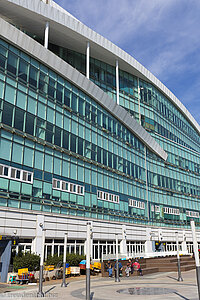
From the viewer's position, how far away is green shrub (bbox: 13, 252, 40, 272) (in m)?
25.4

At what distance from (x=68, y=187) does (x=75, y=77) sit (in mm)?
14122

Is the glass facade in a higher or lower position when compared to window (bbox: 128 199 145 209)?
higher

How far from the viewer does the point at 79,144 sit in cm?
3834

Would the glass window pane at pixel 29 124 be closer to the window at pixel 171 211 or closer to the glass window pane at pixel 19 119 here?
the glass window pane at pixel 19 119

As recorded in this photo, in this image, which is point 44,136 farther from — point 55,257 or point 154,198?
point 154,198

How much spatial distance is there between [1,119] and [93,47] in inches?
860

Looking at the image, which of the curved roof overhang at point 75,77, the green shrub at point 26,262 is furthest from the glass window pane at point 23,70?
the green shrub at point 26,262

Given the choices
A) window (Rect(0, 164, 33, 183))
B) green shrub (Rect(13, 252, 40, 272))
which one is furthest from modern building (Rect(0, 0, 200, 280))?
green shrub (Rect(13, 252, 40, 272))

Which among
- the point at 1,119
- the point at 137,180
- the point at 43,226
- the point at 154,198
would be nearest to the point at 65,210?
Result: the point at 43,226

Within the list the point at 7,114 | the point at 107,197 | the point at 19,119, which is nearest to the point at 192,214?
the point at 107,197

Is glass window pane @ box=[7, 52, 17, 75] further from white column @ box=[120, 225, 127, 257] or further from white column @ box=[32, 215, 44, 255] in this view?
white column @ box=[120, 225, 127, 257]

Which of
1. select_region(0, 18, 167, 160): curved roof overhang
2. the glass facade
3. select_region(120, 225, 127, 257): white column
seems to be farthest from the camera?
select_region(120, 225, 127, 257): white column

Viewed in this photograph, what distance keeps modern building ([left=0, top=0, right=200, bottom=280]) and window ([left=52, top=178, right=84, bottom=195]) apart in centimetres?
12

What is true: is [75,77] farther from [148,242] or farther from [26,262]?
[148,242]
